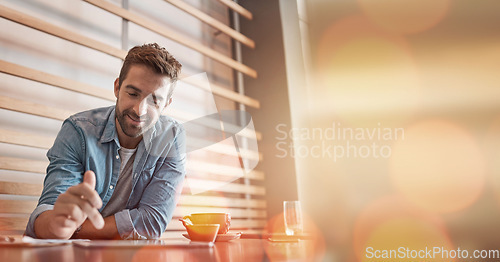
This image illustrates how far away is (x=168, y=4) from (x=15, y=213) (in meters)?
1.35

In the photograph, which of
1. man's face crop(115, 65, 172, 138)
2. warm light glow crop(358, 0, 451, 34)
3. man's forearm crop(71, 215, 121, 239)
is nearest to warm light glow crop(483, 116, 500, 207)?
warm light glow crop(358, 0, 451, 34)

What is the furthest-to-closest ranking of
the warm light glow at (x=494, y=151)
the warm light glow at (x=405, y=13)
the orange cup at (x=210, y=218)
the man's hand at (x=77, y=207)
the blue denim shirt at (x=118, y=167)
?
the warm light glow at (x=405, y=13), the warm light glow at (x=494, y=151), the blue denim shirt at (x=118, y=167), the orange cup at (x=210, y=218), the man's hand at (x=77, y=207)

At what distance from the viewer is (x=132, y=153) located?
1274 millimetres

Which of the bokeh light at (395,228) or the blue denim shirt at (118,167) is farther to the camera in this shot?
the bokeh light at (395,228)

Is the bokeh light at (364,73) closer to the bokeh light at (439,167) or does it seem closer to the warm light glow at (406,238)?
the bokeh light at (439,167)

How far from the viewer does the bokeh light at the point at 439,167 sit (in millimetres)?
2129

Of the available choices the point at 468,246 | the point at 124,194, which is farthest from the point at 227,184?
the point at 468,246

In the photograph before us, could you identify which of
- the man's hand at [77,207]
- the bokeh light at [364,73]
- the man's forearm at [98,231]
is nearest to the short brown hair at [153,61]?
the man's forearm at [98,231]

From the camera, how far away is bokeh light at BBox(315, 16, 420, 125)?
7.79ft

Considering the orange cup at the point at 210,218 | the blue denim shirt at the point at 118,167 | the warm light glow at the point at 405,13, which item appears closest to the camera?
the orange cup at the point at 210,218

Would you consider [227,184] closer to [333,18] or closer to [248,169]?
[248,169]

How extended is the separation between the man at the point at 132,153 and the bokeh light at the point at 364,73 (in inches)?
58.4

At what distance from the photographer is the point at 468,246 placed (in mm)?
2059

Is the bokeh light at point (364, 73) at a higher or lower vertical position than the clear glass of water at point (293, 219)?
higher
